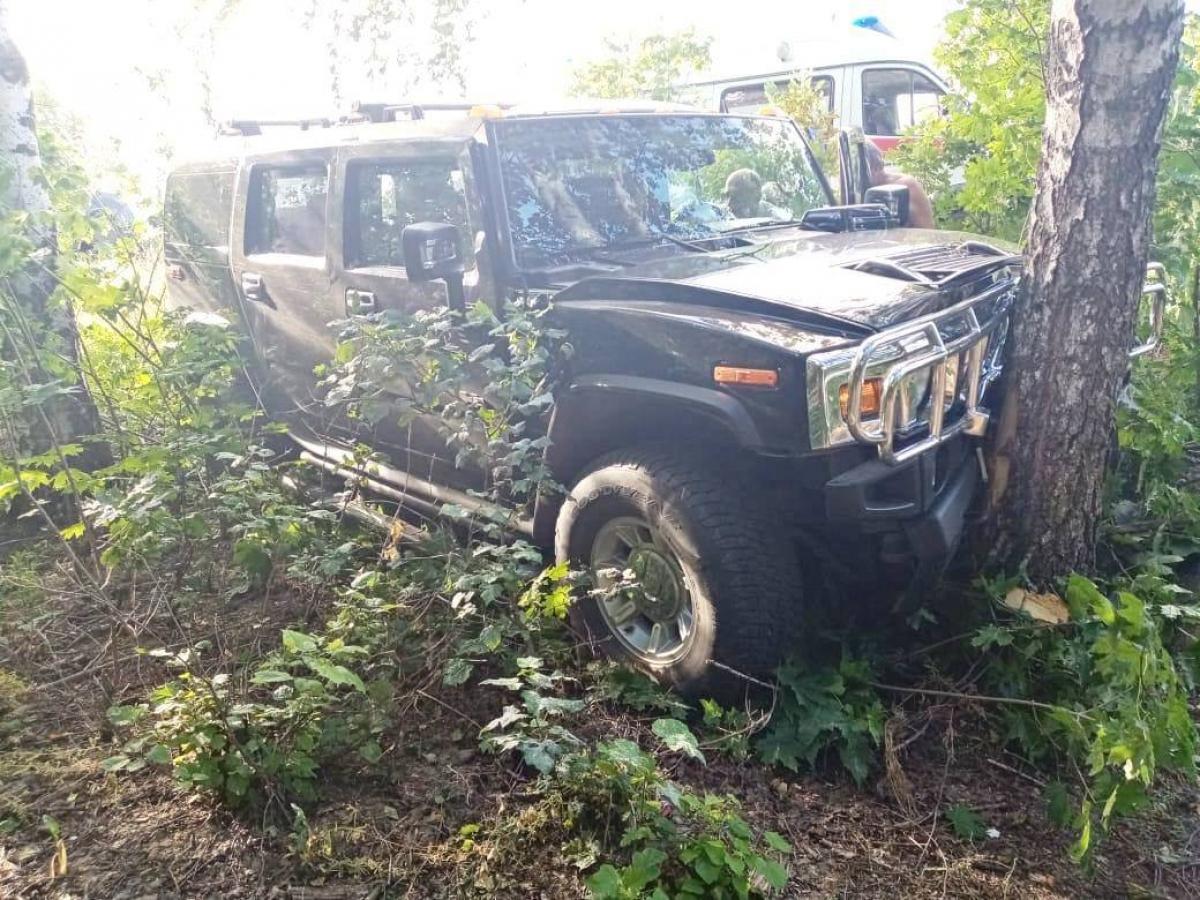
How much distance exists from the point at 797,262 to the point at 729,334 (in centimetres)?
78

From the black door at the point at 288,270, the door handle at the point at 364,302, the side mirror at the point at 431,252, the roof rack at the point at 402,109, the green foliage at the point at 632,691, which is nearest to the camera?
the green foliage at the point at 632,691

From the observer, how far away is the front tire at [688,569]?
2.99 m

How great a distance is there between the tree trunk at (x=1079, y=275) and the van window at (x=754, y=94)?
6.47 meters

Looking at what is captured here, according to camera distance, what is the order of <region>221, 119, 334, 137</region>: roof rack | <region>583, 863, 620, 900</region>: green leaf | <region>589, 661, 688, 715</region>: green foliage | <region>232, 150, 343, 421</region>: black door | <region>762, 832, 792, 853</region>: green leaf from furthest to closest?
1. <region>221, 119, 334, 137</region>: roof rack
2. <region>232, 150, 343, 421</region>: black door
3. <region>589, 661, 688, 715</region>: green foliage
4. <region>762, 832, 792, 853</region>: green leaf
5. <region>583, 863, 620, 900</region>: green leaf

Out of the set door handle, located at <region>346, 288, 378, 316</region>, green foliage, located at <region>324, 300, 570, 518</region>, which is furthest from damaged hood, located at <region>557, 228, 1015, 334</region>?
door handle, located at <region>346, 288, 378, 316</region>

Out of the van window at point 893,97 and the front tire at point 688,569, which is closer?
the front tire at point 688,569

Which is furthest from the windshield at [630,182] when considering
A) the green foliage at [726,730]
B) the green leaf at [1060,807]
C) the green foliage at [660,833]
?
the green leaf at [1060,807]

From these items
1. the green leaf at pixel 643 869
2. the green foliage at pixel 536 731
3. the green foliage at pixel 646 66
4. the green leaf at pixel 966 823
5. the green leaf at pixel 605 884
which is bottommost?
the green leaf at pixel 966 823

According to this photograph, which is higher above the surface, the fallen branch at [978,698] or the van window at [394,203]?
the van window at [394,203]

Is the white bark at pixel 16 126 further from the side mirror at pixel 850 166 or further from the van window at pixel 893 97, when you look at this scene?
the van window at pixel 893 97

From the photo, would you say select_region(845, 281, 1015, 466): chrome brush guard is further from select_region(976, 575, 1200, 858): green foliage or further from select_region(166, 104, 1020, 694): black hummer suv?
select_region(976, 575, 1200, 858): green foliage

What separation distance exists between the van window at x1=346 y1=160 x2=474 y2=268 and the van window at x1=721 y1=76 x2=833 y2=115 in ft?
19.4

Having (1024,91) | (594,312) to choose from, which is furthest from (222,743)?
(1024,91)

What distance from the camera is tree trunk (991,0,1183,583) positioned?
294cm
